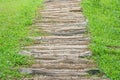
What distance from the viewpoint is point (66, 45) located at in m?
10.0

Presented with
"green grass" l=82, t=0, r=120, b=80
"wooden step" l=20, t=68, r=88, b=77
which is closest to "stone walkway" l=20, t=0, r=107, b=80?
"wooden step" l=20, t=68, r=88, b=77

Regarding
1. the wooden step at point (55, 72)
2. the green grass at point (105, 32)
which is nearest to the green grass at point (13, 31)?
the wooden step at point (55, 72)

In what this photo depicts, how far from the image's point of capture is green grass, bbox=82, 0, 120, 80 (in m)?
8.68

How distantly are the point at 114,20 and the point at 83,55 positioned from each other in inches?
180

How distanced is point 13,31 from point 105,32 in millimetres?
2760

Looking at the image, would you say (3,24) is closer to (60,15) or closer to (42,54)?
(60,15)

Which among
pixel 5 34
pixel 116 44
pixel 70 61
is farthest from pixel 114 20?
pixel 70 61


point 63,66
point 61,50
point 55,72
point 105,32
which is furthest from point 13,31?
point 55,72

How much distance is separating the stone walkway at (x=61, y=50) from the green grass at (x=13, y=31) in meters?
0.31

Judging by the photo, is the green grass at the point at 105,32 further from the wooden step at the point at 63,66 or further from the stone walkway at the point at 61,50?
the wooden step at the point at 63,66

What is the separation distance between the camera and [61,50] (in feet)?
31.5

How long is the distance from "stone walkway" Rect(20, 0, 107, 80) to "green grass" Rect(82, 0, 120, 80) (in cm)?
24

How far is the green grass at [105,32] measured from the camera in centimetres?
868

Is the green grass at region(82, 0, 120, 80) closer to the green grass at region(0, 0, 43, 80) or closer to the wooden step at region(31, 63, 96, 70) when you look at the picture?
the wooden step at region(31, 63, 96, 70)
